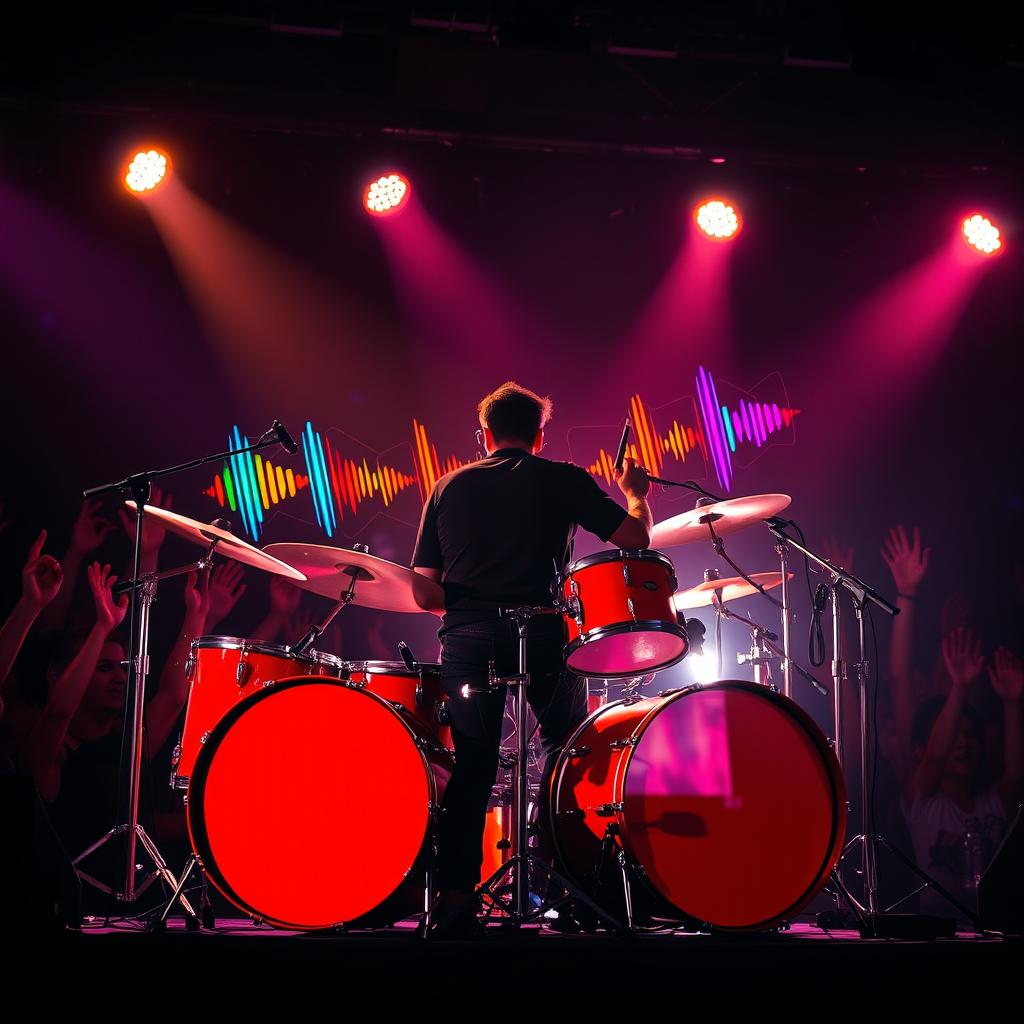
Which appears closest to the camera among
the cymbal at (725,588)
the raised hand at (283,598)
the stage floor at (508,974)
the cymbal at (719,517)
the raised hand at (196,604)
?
the stage floor at (508,974)

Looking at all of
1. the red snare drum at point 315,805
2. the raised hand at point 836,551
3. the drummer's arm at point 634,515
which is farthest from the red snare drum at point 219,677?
the raised hand at point 836,551

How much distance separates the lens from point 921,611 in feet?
25.8

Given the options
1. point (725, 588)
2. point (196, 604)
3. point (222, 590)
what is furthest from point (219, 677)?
point (725, 588)

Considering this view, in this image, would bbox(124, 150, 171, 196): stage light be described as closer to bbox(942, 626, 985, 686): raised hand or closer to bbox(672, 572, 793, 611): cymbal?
bbox(672, 572, 793, 611): cymbal

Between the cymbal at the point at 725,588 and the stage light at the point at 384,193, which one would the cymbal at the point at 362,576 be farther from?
the stage light at the point at 384,193

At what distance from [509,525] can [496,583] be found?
0.22 meters

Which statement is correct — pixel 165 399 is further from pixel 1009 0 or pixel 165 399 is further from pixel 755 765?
pixel 1009 0

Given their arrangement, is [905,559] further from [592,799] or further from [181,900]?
[181,900]

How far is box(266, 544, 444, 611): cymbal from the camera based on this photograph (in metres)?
4.25

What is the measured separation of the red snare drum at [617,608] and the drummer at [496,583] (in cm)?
8

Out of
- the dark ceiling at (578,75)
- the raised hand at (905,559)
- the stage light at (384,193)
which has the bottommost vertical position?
the raised hand at (905,559)

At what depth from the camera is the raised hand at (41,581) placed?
576cm

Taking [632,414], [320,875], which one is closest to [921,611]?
[632,414]

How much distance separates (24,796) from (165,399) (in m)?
4.86
